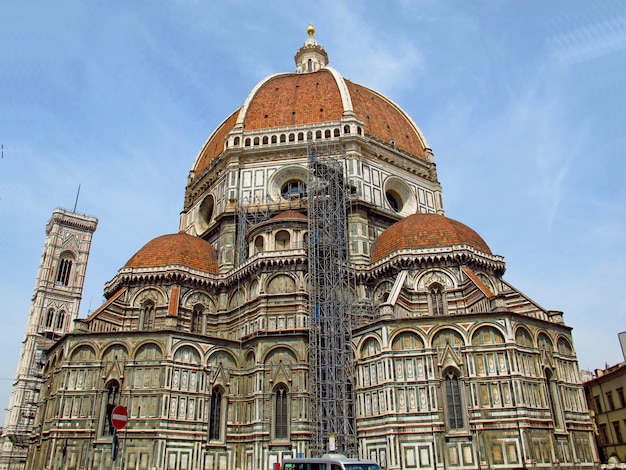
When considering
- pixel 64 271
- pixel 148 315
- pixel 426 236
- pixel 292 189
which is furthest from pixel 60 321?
pixel 426 236

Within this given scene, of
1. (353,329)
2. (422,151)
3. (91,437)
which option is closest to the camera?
(91,437)

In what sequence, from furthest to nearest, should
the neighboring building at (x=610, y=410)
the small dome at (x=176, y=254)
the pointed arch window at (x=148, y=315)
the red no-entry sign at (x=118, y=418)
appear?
1. the neighboring building at (x=610, y=410)
2. the small dome at (x=176, y=254)
3. the pointed arch window at (x=148, y=315)
4. the red no-entry sign at (x=118, y=418)

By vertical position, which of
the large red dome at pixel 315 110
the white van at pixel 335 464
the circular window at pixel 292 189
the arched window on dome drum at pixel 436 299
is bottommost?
the white van at pixel 335 464

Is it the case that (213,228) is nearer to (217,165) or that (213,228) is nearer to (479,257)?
(217,165)

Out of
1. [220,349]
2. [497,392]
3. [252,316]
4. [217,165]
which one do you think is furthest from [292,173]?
[497,392]

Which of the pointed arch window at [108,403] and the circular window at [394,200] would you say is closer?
the pointed arch window at [108,403]

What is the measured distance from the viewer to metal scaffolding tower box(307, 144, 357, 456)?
27.0 meters

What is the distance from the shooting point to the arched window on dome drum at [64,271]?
7531 centimetres

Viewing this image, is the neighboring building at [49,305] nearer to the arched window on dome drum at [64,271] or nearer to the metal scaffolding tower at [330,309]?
the arched window on dome drum at [64,271]

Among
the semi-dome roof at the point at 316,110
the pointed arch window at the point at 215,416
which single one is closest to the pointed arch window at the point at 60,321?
the semi-dome roof at the point at 316,110

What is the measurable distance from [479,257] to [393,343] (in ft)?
26.0

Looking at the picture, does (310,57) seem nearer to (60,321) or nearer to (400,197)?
(400,197)

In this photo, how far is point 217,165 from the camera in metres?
41.2

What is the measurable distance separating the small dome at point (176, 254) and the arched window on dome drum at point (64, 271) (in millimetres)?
46805
